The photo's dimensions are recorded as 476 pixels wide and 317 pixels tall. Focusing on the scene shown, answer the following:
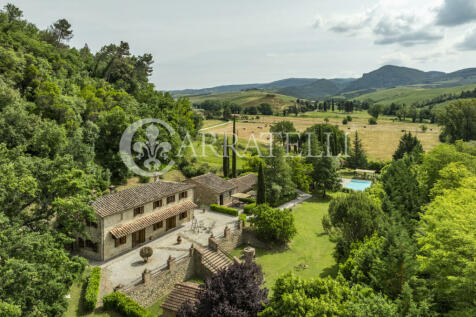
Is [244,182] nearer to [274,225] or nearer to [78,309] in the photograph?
[274,225]

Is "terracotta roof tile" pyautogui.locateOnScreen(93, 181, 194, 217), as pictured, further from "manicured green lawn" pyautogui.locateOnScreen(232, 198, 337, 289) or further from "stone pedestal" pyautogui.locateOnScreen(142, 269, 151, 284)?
"manicured green lawn" pyautogui.locateOnScreen(232, 198, 337, 289)

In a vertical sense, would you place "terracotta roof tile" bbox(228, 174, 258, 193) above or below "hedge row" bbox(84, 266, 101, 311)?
above

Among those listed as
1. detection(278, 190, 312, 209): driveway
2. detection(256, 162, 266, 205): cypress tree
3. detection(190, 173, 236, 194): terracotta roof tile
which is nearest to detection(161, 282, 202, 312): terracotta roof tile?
detection(190, 173, 236, 194): terracotta roof tile

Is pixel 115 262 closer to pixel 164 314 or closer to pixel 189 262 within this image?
pixel 189 262

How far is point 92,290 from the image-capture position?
69.2 ft

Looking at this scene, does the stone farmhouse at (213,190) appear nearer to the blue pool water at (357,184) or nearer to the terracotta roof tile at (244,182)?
the terracotta roof tile at (244,182)

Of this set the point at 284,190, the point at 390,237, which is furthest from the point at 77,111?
the point at 390,237

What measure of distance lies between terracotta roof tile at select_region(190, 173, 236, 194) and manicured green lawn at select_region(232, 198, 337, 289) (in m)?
11.4

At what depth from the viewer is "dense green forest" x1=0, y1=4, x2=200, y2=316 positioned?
1535cm

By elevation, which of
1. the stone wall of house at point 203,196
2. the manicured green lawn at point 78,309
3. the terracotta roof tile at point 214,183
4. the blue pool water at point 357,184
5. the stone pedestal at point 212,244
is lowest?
the blue pool water at point 357,184

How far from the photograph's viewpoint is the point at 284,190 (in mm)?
46656

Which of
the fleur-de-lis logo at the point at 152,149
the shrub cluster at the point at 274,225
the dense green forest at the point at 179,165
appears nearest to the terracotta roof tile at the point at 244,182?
the dense green forest at the point at 179,165

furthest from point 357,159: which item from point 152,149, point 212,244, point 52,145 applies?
point 52,145

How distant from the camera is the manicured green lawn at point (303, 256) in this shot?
28072mm
